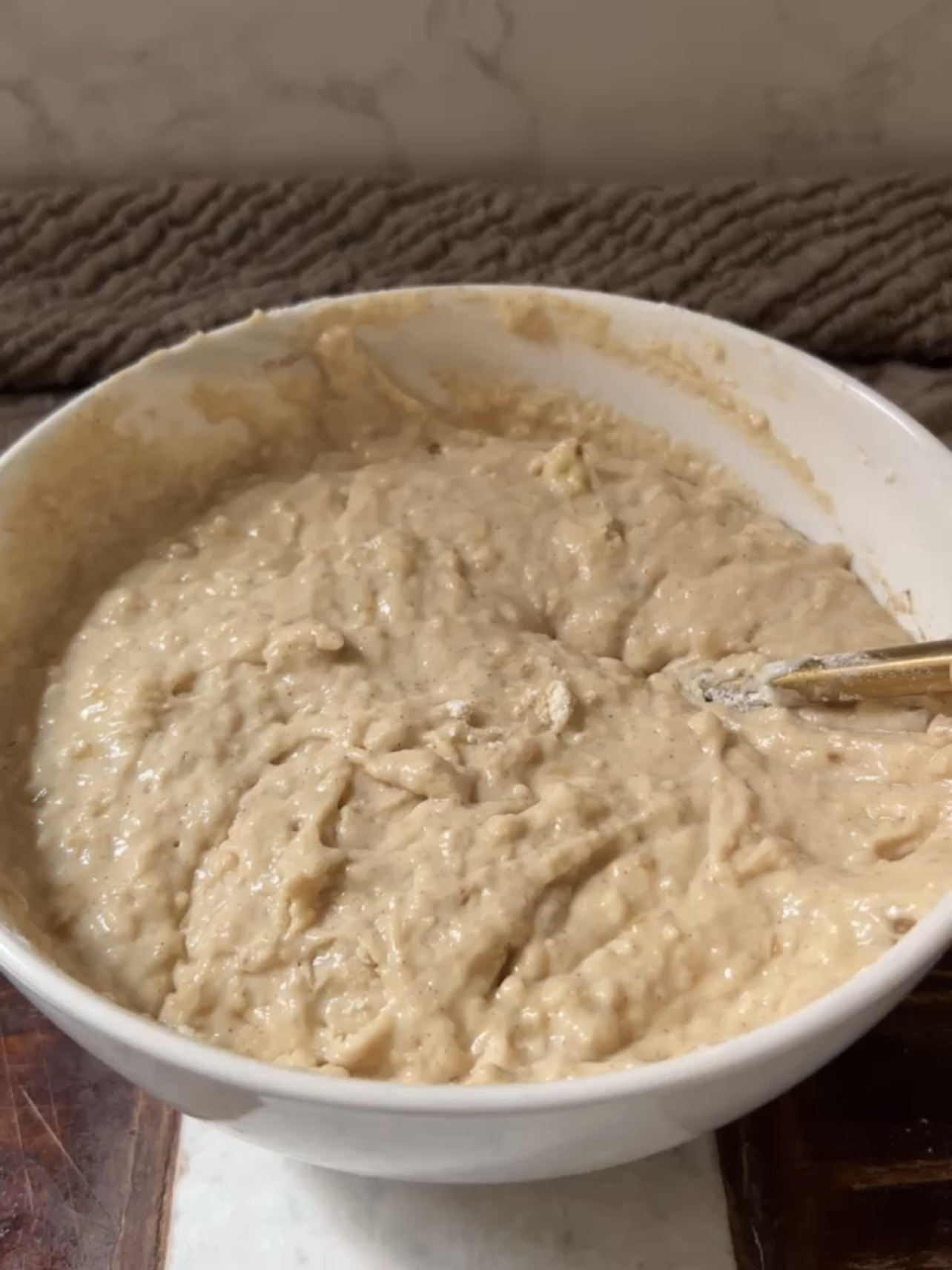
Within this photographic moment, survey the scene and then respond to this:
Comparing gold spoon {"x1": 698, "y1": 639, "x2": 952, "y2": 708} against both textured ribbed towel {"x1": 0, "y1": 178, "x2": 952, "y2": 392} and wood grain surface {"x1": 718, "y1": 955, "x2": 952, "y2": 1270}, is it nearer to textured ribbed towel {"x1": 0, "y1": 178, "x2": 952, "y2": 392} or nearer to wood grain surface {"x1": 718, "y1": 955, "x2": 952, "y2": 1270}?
wood grain surface {"x1": 718, "y1": 955, "x2": 952, "y2": 1270}

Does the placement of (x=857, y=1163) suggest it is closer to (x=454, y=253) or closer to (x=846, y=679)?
(x=846, y=679)

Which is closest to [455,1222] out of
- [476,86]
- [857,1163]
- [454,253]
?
[857,1163]

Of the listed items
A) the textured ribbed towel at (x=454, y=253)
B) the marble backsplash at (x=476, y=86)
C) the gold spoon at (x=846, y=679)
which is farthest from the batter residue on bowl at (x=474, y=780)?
the marble backsplash at (x=476, y=86)

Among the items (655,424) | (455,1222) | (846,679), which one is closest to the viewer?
(455,1222)

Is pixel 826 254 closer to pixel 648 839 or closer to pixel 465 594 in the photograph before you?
pixel 465 594

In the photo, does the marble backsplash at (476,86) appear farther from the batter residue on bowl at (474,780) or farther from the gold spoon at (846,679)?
the gold spoon at (846,679)

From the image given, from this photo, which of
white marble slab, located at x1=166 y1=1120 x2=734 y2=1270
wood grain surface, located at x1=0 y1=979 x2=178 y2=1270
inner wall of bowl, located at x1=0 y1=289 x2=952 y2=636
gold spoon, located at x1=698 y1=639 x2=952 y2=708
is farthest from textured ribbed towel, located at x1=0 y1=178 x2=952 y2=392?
white marble slab, located at x1=166 y1=1120 x2=734 y2=1270
